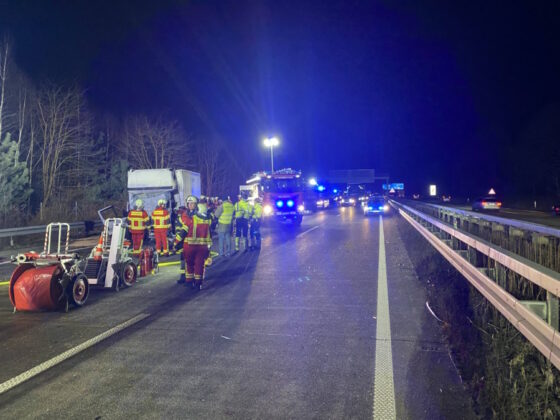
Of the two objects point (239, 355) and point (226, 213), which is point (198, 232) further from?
point (226, 213)

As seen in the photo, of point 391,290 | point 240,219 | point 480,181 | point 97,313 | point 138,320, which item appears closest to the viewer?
point 138,320

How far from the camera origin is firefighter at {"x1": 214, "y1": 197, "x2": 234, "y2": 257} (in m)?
13.6

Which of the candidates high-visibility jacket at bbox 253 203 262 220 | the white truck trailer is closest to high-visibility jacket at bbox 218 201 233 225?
high-visibility jacket at bbox 253 203 262 220

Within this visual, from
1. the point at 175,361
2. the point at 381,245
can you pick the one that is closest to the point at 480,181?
the point at 381,245

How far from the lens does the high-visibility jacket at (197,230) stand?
8750 millimetres

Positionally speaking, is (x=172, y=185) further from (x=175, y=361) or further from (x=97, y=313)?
(x=175, y=361)

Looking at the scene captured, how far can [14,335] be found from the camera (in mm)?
5871

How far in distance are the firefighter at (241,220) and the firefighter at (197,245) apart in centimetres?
570

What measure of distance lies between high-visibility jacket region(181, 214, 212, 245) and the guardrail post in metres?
6.43

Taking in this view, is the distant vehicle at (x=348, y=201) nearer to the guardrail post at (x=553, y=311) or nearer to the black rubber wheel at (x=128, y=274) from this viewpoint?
the black rubber wheel at (x=128, y=274)

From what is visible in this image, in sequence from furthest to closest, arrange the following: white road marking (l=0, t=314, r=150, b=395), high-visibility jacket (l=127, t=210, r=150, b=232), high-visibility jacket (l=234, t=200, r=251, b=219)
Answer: high-visibility jacket (l=234, t=200, r=251, b=219), high-visibility jacket (l=127, t=210, r=150, b=232), white road marking (l=0, t=314, r=150, b=395)

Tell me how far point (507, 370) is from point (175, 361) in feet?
10.6

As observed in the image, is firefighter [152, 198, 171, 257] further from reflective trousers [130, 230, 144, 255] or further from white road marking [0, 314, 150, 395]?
white road marking [0, 314, 150, 395]

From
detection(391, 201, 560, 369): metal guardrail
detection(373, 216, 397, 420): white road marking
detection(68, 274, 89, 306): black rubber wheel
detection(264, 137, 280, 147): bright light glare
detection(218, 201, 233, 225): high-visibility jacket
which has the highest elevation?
detection(264, 137, 280, 147): bright light glare
